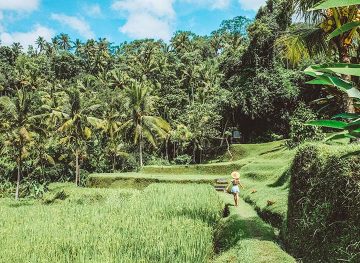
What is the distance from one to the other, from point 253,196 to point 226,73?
20.0 metres

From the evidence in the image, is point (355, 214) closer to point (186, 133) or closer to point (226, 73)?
point (186, 133)

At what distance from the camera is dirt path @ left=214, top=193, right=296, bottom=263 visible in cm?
634

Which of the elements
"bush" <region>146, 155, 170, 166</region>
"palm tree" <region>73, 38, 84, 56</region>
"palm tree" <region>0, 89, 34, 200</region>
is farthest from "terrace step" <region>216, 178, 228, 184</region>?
"palm tree" <region>73, 38, 84, 56</region>

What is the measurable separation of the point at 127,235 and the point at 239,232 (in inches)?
98.1

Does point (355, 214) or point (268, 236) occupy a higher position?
point (355, 214)

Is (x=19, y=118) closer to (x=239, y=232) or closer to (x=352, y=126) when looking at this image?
(x=239, y=232)

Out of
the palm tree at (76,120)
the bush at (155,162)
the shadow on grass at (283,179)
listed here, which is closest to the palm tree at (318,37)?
the shadow on grass at (283,179)

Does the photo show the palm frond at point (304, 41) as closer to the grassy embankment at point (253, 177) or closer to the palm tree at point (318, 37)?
the palm tree at point (318, 37)

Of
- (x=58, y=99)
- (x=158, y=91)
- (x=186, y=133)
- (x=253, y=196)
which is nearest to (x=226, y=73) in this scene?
(x=186, y=133)

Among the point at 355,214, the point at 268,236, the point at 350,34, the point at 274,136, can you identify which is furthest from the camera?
the point at 274,136

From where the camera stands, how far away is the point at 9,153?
34.3 meters

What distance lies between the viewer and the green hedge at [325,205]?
505 centimetres

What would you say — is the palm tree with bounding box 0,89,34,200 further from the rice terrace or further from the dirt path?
the dirt path

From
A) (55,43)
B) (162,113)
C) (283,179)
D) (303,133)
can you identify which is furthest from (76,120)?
(55,43)
